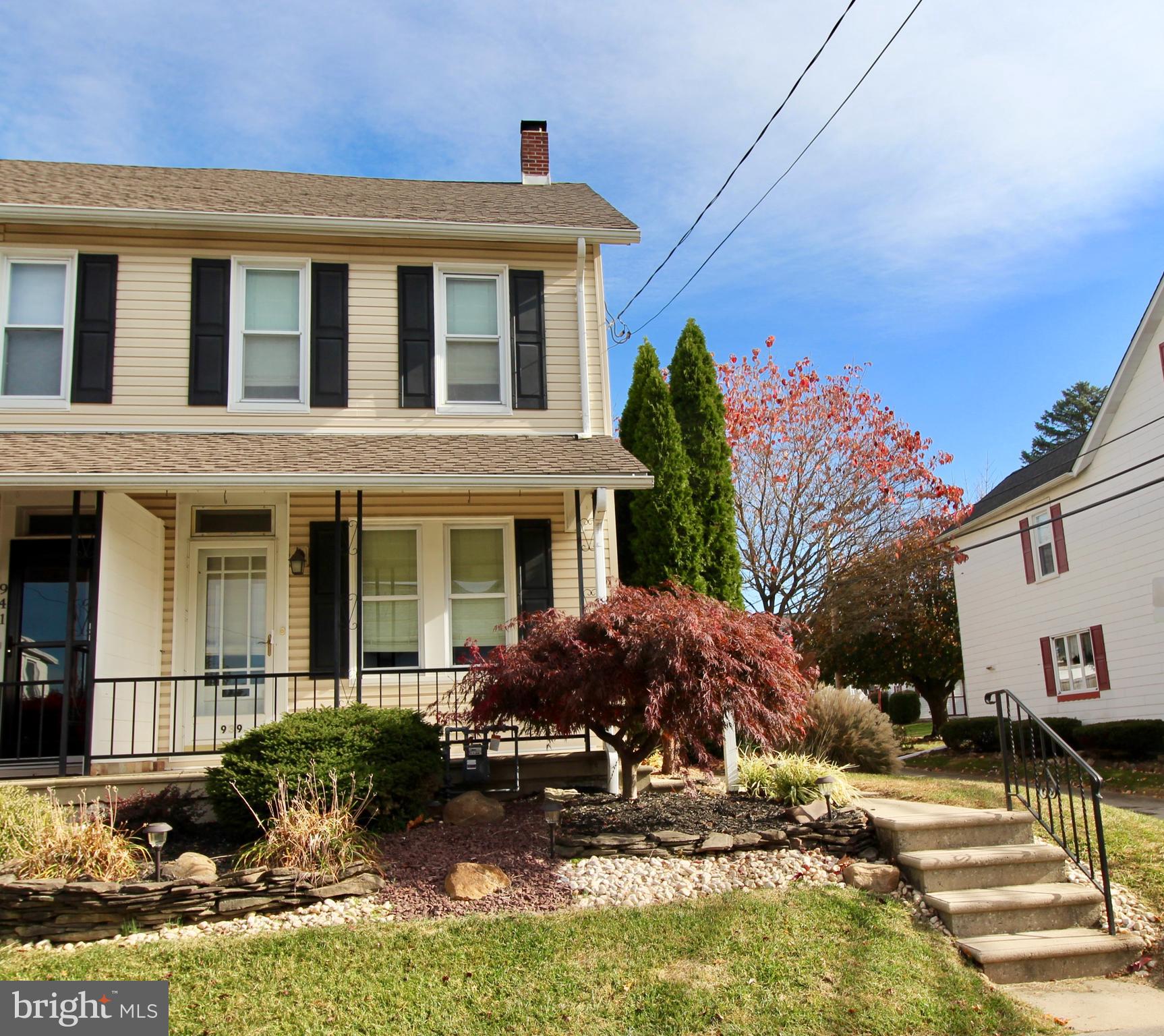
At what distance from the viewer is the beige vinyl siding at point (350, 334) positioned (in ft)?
34.8

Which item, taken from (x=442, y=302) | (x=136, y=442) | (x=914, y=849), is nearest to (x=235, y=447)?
(x=136, y=442)

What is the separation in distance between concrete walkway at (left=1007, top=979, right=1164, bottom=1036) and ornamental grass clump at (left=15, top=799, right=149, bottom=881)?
5523 mm

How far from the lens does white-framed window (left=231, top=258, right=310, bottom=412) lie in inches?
425

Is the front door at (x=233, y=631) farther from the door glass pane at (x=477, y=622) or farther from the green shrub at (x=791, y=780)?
the green shrub at (x=791, y=780)

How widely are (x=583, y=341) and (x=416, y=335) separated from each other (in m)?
1.83

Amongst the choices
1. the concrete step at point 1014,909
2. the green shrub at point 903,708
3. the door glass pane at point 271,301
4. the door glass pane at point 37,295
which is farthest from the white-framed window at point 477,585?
the green shrub at point 903,708

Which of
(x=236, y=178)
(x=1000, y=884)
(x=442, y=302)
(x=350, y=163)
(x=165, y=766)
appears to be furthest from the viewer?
(x=350, y=163)

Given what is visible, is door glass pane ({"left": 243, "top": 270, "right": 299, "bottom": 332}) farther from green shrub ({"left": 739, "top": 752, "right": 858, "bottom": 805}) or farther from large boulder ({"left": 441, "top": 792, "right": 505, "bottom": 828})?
green shrub ({"left": 739, "top": 752, "right": 858, "bottom": 805})

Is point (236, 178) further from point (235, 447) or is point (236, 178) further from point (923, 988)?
point (923, 988)

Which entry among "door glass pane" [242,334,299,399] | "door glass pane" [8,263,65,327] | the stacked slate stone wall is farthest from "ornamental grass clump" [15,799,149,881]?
"door glass pane" [8,263,65,327]

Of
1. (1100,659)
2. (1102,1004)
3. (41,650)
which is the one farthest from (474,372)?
(1100,659)

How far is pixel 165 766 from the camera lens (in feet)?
30.6

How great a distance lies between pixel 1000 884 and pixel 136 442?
8.49 m

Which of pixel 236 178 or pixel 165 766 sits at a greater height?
pixel 236 178
